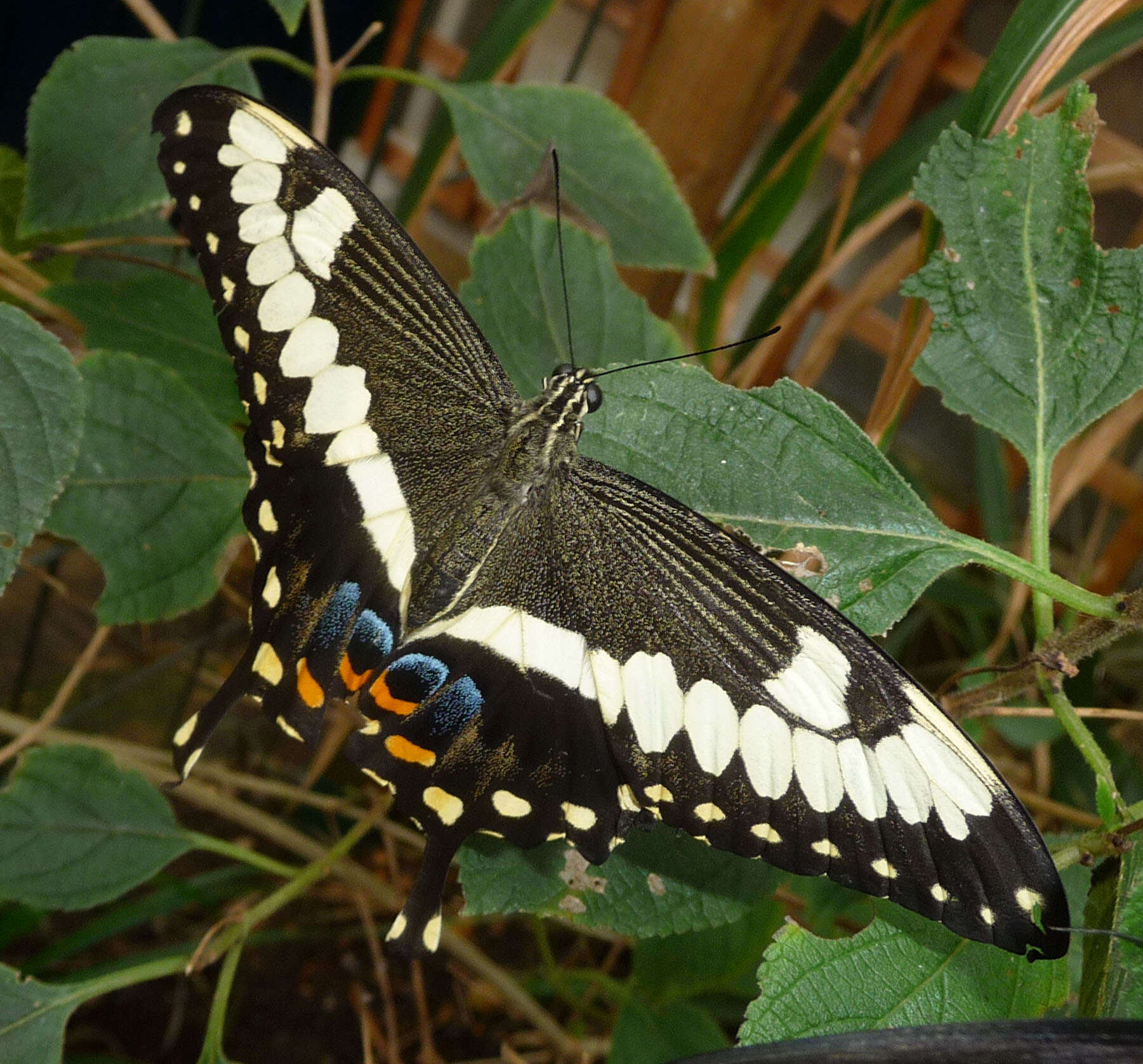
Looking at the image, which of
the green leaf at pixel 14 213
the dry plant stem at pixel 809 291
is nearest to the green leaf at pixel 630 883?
the dry plant stem at pixel 809 291

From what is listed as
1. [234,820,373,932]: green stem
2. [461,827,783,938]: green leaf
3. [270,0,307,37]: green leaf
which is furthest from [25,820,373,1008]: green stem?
[270,0,307,37]: green leaf

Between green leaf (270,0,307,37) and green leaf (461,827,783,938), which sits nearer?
green leaf (461,827,783,938)

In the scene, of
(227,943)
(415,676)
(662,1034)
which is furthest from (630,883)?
(662,1034)

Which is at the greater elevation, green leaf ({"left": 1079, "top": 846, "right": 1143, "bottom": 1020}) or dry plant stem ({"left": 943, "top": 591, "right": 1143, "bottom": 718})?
dry plant stem ({"left": 943, "top": 591, "right": 1143, "bottom": 718})

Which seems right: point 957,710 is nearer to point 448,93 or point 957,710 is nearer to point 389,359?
point 389,359

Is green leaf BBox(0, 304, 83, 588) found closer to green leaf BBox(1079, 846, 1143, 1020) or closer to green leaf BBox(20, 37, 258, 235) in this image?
green leaf BBox(20, 37, 258, 235)

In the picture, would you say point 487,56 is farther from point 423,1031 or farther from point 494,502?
point 423,1031

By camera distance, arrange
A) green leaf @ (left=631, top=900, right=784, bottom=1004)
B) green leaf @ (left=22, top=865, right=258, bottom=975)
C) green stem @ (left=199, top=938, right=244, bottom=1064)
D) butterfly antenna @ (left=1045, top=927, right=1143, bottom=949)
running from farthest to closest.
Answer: green leaf @ (left=22, top=865, right=258, bottom=975) → green leaf @ (left=631, top=900, right=784, bottom=1004) → green stem @ (left=199, top=938, right=244, bottom=1064) → butterfly antenna @ (left=1045, top=927, right=1143, bottom=949)
